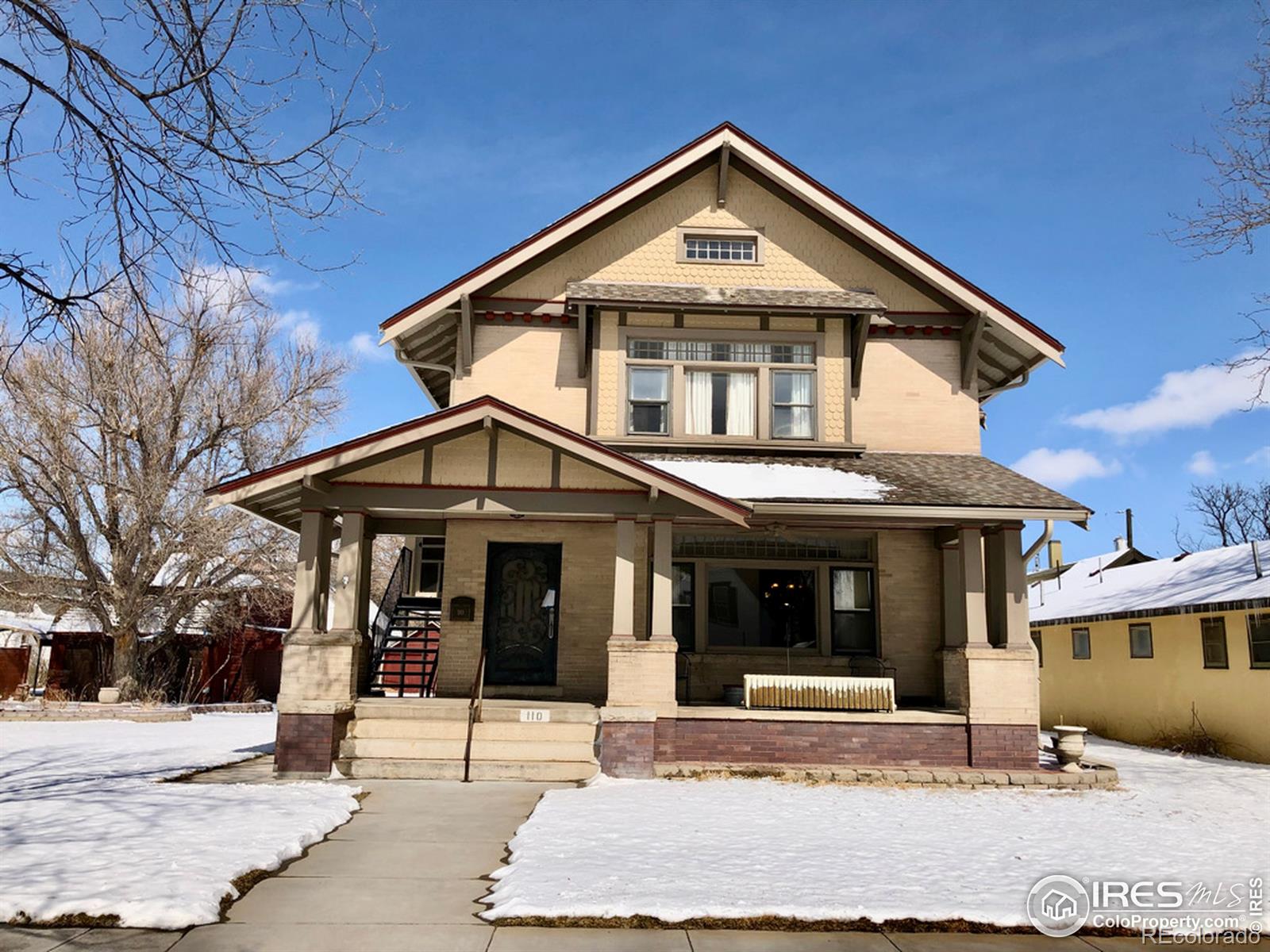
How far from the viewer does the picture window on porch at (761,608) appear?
15.3 metres

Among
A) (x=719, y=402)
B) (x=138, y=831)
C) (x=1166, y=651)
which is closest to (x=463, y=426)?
(x=719, y=402)

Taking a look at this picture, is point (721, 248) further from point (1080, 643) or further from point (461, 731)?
point (1080, 643)

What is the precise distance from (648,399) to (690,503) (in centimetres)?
Answer: 368

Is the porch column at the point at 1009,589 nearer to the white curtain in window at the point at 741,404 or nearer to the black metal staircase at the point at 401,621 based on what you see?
the white curtain in window at the point at 741,404

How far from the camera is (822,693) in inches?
511

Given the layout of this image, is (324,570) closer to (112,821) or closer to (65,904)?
(112,821)

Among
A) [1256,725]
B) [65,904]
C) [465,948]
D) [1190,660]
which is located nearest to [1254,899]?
[465,948]

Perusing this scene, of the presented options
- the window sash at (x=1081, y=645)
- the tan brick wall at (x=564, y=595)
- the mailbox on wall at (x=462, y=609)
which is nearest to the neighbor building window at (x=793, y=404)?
the tan brick wall at (x=564, y=595)

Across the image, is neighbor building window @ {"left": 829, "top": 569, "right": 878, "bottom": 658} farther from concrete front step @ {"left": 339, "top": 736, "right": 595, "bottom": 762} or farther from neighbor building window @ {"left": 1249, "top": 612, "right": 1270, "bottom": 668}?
neighbor building window @ {"left": 1249, "top": 612, "right": 1270, "bottom": 668}

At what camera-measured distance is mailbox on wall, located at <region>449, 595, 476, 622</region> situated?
47.3 feet

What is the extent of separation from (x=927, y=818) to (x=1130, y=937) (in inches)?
151

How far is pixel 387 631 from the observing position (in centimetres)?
1598

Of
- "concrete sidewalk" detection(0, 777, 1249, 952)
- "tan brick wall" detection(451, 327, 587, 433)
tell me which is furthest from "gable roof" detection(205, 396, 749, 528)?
"concrete sidewalk" detection(0, 777, 1249, 952)

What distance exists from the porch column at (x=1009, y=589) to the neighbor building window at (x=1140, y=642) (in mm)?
8409
